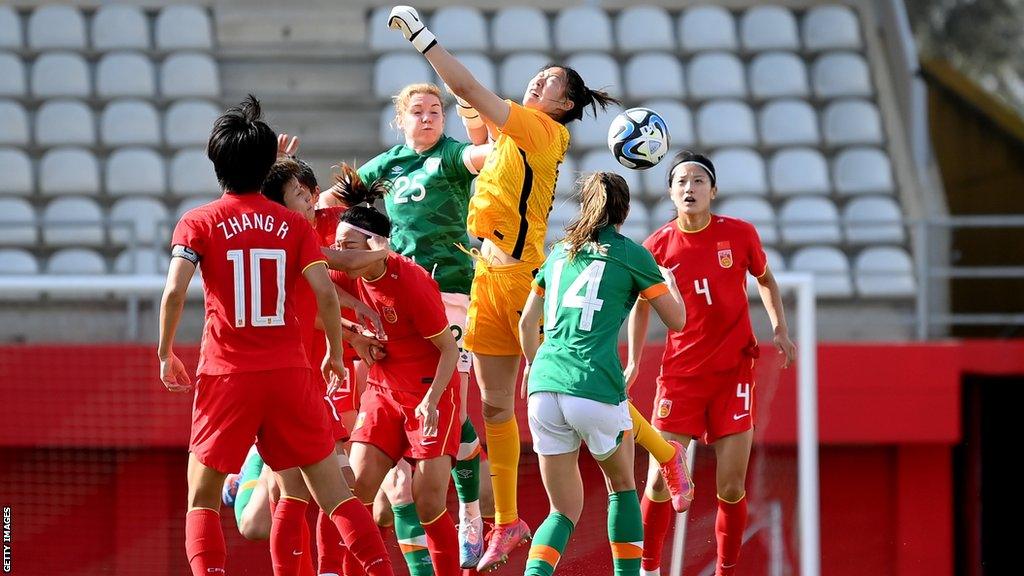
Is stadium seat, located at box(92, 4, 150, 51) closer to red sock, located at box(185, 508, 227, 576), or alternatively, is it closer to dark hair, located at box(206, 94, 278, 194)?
dark hair, located at box(206, 94, 278, 194)

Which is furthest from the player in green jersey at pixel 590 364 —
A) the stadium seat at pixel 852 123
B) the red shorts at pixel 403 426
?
the stadium seat at pixel 852 123

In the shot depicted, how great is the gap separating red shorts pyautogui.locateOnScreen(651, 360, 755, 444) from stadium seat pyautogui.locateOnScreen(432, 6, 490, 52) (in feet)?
21.8

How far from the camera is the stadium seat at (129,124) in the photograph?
1165cm

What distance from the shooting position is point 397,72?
40.0 feet

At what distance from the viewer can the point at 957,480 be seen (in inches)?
399

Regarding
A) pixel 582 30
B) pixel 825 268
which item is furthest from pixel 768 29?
pixel 825 268

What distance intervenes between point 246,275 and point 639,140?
2.00 meters

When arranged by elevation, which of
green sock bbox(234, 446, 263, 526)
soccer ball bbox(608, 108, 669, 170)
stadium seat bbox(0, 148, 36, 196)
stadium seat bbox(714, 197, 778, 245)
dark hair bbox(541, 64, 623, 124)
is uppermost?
stadium seat bbox(0, 148, 36, 196)

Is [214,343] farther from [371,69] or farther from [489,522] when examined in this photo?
[371,69]

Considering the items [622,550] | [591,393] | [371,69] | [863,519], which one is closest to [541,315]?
[591,393]

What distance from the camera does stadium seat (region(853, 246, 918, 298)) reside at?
10281 mm

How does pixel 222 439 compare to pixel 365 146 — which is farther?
pixel 365 146

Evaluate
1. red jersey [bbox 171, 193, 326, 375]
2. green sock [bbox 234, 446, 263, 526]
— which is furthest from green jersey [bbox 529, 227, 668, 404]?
green sock [bbox 234, 446, 263, 526]

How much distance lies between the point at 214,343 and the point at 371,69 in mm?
7982
